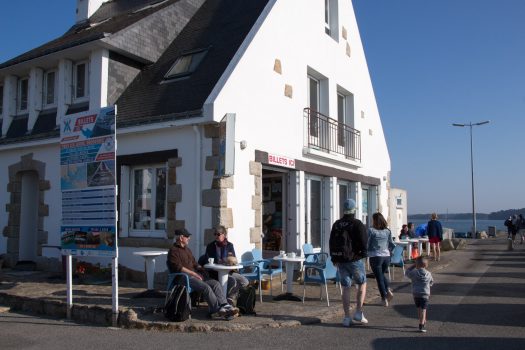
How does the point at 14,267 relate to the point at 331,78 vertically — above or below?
below

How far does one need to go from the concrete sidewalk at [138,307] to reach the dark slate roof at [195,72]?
11.3ft

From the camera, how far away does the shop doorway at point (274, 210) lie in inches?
487

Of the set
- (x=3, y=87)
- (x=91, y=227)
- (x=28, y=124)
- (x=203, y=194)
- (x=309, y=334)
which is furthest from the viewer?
(x=3, y=87)

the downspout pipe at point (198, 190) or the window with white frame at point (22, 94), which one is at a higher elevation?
the window with white frame at point (22, 94)

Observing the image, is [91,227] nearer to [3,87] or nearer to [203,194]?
[203,194]

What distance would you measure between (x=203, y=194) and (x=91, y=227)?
2.46 m

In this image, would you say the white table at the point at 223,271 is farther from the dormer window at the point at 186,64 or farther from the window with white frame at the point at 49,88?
the window with white frame at the point at 49,88

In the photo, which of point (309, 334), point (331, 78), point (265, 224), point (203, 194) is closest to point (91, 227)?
point (203, 194)

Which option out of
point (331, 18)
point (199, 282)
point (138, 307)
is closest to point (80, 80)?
point (138, 307)

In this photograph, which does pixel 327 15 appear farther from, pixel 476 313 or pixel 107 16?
pixel 476 313

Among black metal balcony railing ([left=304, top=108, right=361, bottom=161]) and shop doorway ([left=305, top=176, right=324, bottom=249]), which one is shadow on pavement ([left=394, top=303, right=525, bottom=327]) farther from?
black metal balcony railing ([left=304, top=108, right=361, bottom=161])

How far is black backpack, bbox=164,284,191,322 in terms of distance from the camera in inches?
290

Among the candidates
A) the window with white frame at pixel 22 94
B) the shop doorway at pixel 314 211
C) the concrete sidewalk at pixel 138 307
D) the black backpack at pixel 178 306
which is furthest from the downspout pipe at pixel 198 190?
the window with white frame at pixel 22 94

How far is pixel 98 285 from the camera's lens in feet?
33.7
